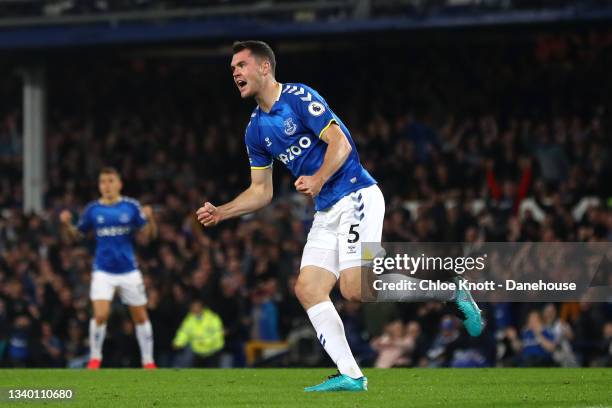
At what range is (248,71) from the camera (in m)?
9.52

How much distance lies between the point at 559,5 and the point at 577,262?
11300 millimetres

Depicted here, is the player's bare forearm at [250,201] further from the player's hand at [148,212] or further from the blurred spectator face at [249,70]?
the player's hand at [148,212]

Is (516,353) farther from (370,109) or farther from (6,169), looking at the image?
(6,169)

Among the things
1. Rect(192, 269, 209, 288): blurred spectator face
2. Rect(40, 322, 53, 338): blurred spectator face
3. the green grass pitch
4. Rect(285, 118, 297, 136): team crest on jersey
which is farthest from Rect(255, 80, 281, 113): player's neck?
Rect(40, 322, 53, 338): blurred spectator face

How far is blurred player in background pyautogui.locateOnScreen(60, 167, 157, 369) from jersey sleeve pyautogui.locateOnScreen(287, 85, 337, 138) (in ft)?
21.2

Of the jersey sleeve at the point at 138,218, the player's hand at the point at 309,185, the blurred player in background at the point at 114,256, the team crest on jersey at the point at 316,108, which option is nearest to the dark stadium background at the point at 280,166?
the blurred player in background at the point at 114,256

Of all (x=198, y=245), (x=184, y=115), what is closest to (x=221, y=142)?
(x=184, y=115)

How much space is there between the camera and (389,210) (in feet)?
65.7

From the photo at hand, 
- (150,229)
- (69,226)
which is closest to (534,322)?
(150,229)

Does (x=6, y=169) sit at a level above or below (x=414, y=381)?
above

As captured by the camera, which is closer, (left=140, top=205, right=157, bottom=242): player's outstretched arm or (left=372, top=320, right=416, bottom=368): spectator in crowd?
(left=140, top=205, right=157, bottom=242): player's outstretched arm

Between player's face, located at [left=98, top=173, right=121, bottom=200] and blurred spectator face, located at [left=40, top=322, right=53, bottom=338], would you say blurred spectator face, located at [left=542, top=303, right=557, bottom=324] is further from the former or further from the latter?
blurred spectator face, located at [left=40, top=322, right=53, bottom=338]

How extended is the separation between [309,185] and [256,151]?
1132 mm

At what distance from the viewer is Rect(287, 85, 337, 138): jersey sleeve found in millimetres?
9328
